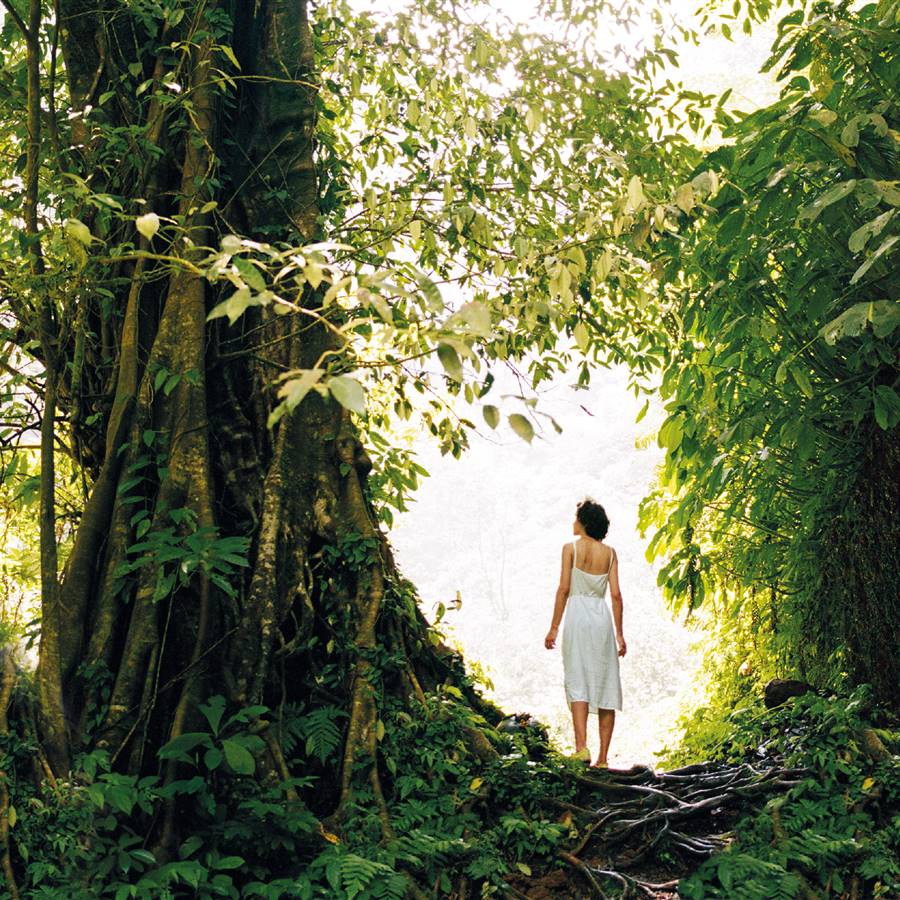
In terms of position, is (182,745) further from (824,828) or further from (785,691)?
(785,691)

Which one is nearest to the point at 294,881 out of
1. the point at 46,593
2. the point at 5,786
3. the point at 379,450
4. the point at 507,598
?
the point at 5,786

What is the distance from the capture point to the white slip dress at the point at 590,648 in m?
6.32

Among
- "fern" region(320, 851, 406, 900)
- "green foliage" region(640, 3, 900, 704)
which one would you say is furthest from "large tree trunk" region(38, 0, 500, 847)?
"green foliage" region(640, 3, 900, 704)

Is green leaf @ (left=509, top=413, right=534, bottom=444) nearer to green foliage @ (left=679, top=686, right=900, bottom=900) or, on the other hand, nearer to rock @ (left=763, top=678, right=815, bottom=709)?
green foliage @ (left=679, top=686, right=900, bottom=900)

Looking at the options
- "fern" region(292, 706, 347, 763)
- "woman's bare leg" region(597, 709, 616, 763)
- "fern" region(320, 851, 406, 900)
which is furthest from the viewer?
"woman's bare leg" region(597, 709, 616, 763)

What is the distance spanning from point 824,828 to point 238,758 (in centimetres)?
227

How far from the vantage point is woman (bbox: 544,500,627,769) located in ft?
20.7

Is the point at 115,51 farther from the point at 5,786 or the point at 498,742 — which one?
the point at 498,742

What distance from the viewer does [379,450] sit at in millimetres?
5902

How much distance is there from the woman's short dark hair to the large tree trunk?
1.77m

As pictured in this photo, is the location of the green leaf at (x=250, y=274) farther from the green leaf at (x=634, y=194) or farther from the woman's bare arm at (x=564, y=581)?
the woman's bare arm at (x=564, y=581)

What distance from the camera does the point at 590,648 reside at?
6.36m

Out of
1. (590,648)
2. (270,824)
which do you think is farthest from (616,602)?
(270,824)

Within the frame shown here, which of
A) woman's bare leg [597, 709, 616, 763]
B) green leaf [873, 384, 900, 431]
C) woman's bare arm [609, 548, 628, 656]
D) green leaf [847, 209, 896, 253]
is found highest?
green leaf [847, 209, 896, 253]
